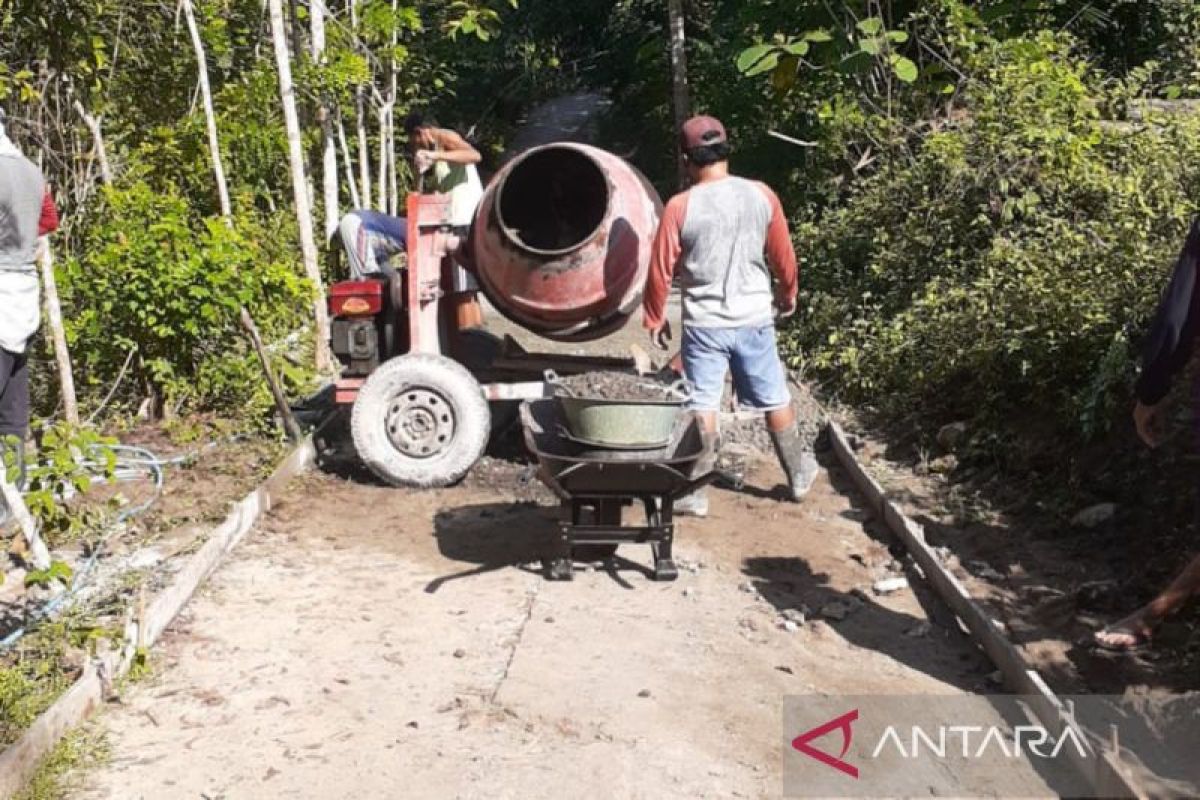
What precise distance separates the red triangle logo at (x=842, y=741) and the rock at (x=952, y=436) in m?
3.32

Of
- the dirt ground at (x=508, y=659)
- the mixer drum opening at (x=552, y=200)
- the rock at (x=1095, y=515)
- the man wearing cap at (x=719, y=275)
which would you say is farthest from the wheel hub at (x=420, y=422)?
the rock at (x=1095, y=515)

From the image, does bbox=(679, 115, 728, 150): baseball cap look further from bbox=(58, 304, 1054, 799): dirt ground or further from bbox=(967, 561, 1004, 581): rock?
bbox=(967, 561, 1004, 581): rock

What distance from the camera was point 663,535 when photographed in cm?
588

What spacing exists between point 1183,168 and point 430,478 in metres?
4.98

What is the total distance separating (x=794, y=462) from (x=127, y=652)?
11.9 feet

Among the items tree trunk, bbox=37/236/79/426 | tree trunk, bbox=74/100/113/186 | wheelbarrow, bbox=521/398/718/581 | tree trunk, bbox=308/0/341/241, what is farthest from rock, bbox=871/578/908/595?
tree trunk, bbox=308/0/341/241

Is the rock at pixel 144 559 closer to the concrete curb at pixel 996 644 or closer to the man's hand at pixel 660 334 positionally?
the man's hand at pixel 660 334

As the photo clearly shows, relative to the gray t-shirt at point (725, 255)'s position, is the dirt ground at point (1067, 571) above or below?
below

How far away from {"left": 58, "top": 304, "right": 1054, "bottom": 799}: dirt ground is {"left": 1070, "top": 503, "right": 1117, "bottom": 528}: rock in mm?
882

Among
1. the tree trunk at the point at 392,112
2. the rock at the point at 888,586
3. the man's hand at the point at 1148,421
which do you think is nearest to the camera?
the man's hand at the point at 1148,421

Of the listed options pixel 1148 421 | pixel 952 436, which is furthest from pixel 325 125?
pixel 1148 421

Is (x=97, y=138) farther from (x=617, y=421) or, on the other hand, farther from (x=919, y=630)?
(x=919, y=630)

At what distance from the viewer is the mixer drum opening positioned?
7.61 meters

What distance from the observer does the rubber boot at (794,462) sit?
7.05 metres
